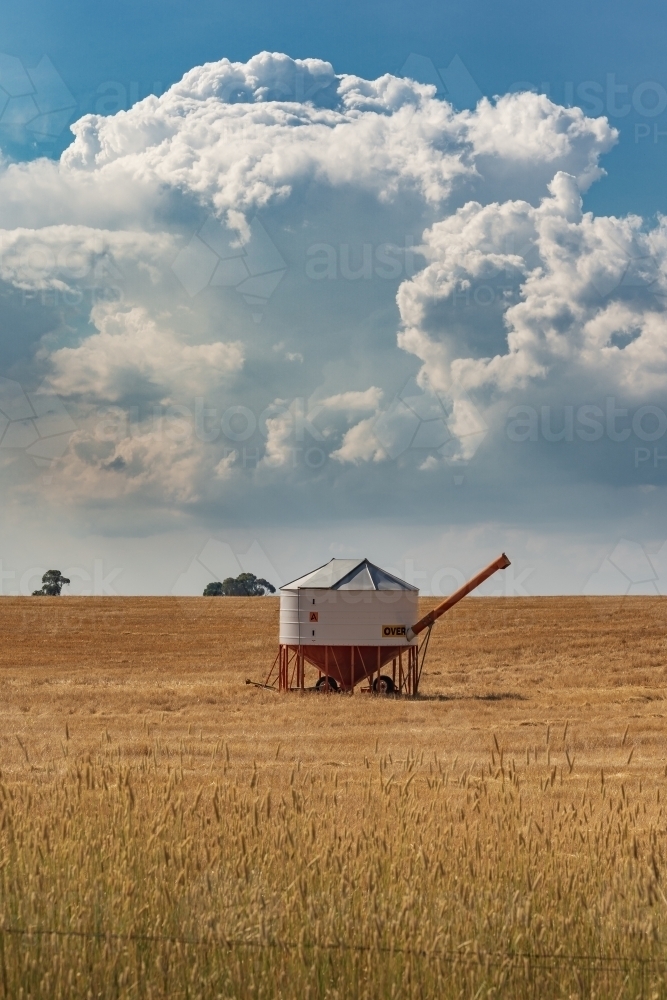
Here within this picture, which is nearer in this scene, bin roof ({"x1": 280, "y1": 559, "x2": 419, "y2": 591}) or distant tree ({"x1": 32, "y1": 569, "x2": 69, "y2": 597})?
bin roof ({"x1": 280, "y1": 559, "x2": 419, "y2": 591})

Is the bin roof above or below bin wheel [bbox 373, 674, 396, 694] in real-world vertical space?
above

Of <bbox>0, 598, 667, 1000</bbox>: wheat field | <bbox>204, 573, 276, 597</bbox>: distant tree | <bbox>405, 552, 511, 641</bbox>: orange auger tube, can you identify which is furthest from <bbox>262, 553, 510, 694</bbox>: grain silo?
<bbox>204, 573, 276, 597</bbox>: distant tree

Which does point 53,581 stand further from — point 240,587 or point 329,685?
point 329,685

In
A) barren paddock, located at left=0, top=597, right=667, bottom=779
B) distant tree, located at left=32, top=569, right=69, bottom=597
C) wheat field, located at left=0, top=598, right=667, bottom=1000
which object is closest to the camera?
wheat field, located at left=0, top=598, right=667, bottom=1000

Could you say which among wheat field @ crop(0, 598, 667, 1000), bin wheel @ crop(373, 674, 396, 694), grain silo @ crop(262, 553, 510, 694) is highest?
grain silo @ crop(262, 553, 510, 694)

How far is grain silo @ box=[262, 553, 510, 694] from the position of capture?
105 feet

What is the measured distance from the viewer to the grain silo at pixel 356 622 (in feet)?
105

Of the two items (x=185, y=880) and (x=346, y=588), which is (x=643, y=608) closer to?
(x=346, y=588)

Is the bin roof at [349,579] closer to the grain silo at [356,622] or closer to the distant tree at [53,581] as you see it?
the grain silo at [356,622]

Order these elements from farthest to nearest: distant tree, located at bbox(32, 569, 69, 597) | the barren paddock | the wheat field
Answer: distant tree, located at bbox(32, 569, 69, 597), the barren paddock, the wheat field

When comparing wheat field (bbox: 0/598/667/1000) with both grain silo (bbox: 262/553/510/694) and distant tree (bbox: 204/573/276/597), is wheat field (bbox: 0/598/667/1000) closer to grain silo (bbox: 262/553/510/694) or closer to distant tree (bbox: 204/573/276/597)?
grain silo (bbox: 262/553/510/694)

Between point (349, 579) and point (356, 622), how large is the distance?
1.31 m

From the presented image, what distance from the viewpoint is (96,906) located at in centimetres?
593

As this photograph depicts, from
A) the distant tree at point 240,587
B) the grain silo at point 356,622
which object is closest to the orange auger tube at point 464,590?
the grain silo at point 356,622
